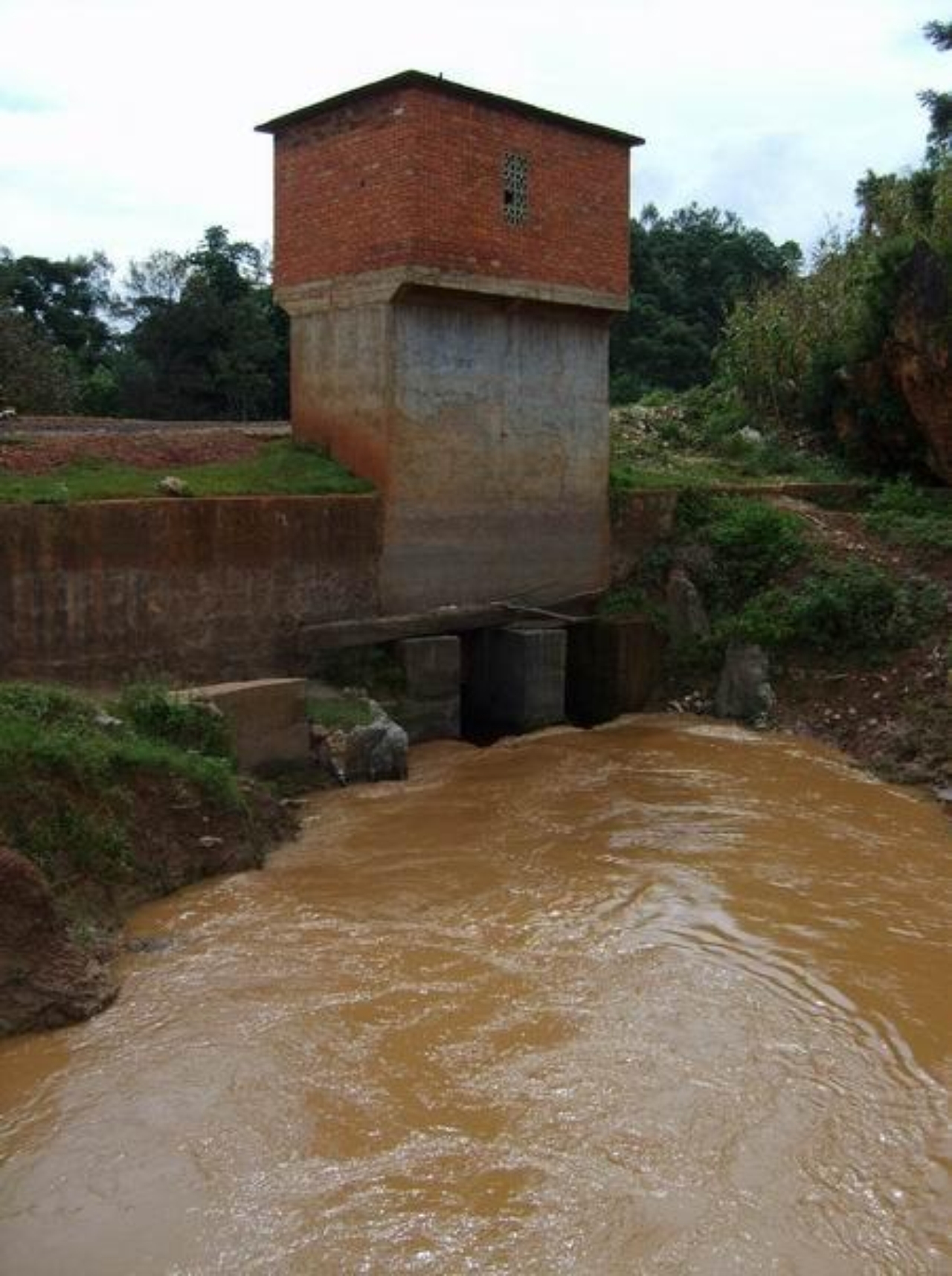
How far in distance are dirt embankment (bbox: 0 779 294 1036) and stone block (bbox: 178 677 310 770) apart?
693 millimetres

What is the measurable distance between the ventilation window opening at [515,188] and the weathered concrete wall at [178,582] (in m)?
3.27

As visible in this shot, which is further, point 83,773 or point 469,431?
point 469,431

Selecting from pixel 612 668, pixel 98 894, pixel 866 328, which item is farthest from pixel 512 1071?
pixel 866 328

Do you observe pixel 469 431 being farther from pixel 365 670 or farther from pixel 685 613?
pixel 685 613

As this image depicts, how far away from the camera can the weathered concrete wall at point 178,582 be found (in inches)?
388

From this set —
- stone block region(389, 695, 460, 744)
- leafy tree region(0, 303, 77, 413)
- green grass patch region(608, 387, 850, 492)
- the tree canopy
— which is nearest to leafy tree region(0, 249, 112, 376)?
the tree canopy

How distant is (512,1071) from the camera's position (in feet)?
19.2

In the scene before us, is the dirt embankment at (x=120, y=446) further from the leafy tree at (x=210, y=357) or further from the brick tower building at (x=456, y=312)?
the leafy tree at (x=210, y=357)

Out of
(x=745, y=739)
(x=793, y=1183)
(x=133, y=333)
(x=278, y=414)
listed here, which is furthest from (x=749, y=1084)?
(x=133, y=333)

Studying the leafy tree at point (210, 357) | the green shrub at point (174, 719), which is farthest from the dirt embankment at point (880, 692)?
the leafy tree at point (210, 357)

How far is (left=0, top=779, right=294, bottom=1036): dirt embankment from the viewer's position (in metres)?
6.36

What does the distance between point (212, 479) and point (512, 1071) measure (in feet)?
23.6

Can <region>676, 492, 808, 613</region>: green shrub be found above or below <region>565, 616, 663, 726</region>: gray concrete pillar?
above

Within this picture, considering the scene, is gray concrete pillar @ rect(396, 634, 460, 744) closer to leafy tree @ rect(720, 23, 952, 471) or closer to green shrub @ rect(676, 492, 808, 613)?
green shrub @ rect(676, 492, 808, 613)
